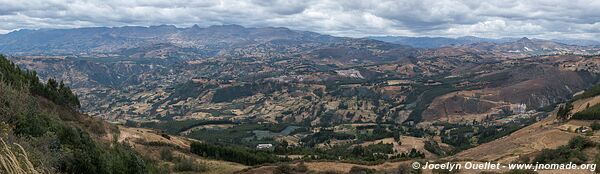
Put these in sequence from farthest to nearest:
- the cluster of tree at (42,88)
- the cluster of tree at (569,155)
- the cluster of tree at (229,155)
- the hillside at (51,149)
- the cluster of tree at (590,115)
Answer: the cluster of tree at (590,115) → the cluster of tree at (229,155) → the cluster of tree at (42,88) → the cluster of tree at (569,155) → the hillside at (51,149)

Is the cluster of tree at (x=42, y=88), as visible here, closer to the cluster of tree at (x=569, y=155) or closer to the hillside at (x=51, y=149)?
the hillside at (x=51, y=149)

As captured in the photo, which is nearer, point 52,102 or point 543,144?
point 543,144

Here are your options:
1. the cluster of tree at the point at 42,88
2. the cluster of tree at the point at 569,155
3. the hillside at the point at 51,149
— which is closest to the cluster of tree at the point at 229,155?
the hillside at the point at 51,149

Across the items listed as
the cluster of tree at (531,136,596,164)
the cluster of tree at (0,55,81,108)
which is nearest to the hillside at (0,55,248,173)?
the cluster of tree at (0,55,81,108)

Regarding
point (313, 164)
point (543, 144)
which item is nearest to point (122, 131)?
point (313, 164)

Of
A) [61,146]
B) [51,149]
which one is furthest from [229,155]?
[51,149]

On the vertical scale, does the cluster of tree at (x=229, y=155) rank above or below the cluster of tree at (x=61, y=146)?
below

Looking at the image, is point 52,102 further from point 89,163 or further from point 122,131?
point 89,163

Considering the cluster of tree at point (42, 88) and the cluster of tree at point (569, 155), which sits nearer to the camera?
the cluster of tree at point (569, 155)

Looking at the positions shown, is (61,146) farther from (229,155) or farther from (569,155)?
(229,155)

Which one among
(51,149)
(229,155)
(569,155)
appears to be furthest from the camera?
(229,155)

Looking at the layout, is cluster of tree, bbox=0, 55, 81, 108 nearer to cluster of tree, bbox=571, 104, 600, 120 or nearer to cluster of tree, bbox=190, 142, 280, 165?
cluster of tree, bbox=190, 142, 280, 165
